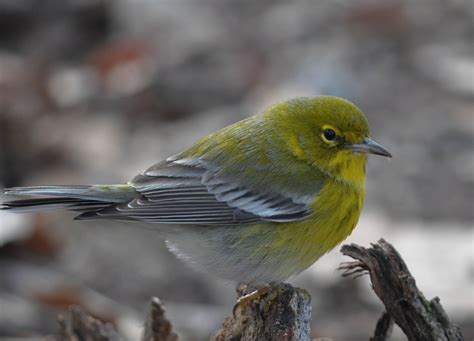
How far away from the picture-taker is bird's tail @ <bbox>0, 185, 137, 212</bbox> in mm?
5176

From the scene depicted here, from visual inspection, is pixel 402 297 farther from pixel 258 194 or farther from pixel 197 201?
pixel 197 201

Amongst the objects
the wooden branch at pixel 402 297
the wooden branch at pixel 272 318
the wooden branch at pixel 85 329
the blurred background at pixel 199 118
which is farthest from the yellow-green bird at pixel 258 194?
the blurred background at pixel 199 118

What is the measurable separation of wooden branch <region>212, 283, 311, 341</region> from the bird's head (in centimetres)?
84

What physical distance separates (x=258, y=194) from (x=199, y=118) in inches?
154

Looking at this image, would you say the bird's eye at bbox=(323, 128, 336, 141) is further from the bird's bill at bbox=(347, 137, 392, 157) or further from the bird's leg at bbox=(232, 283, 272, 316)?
the bird's leg at bbox=(232, 283, 272, 316)

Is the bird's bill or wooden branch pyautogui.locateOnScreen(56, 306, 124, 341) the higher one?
the bird's bill

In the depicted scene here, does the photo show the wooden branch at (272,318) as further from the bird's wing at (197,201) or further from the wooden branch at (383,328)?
the bird's wing at (197,201)

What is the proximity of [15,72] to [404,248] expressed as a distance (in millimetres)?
4813

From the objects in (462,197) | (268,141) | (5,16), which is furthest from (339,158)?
(5,16)

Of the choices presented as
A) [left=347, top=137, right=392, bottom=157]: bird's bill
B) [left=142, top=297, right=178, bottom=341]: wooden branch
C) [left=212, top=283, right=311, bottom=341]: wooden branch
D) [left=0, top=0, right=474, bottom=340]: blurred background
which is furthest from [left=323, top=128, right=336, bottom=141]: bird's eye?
[left=0, top=0, right=474, bottom=340]: blurred background

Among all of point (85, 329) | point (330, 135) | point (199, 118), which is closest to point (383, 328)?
point (330, 135)

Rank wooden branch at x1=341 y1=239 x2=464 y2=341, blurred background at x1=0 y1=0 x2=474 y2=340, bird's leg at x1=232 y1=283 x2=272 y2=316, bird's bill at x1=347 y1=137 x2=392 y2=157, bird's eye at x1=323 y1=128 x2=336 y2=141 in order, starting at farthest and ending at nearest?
blurred background at x1=0 y1=0 x2=474 y2=340, bird's eye at x1=323 y1=128 x2=336 y2=141, bird's bill at x1=347 y1=137 x2=392 y2=157, bird's leg at x1=232 y1=283 x2=272 y2=316, wooden branch at x1=341 y1=239 x2=464 y2=341

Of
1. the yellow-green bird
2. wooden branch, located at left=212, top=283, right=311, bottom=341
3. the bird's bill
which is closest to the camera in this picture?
wooden branch, located at left=212, top=283, right=311, bottom=341

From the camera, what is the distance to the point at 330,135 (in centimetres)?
581
